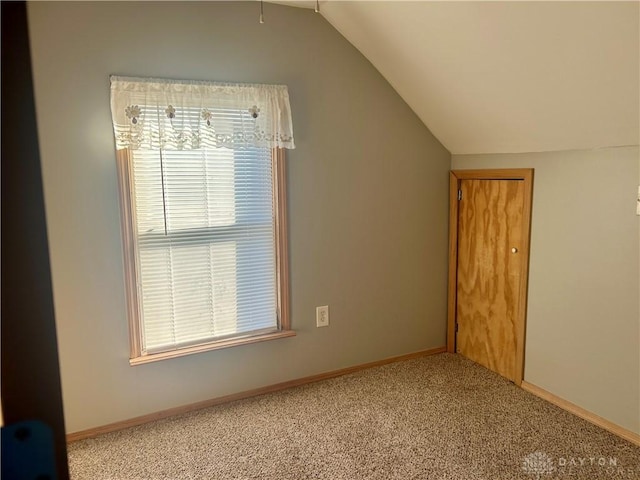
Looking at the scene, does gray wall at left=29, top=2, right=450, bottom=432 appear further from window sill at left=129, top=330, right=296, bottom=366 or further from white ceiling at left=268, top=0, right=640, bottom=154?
white ceiling at left=268, top=0, right=640, bottom=154

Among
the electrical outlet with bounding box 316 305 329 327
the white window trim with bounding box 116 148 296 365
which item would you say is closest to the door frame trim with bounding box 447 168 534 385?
the electrical outlet with bounding box 316 305 329 327

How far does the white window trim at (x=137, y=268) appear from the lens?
2.23m

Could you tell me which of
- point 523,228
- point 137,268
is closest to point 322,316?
point 137,268

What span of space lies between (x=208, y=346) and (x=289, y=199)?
0.92 metres

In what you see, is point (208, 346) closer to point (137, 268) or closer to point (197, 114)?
point (137, 268)

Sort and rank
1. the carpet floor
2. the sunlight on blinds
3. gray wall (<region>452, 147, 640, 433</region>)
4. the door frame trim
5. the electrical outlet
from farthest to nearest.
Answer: the electrical outlet, the door frame trim, the sunlight on blinds, gray wall (<region>452, 147, 640, 433</region>), the carpet floor

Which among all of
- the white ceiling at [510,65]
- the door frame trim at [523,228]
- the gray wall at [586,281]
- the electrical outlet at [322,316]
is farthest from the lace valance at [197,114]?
the gray wall at [586,281]

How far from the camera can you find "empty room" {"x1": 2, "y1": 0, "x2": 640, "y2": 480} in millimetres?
2055

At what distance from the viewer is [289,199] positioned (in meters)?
2.61

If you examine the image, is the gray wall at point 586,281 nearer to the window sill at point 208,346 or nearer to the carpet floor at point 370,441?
the carpet floor at point 370,441

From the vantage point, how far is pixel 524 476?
197cm

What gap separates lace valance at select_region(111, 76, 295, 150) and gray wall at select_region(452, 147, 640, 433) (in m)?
1.37

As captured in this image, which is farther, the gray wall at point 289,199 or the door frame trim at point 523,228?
the door frame trim at point 523,228

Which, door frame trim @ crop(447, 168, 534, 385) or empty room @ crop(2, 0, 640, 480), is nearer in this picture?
empty room @ crop(2, 0, 640, 480)
